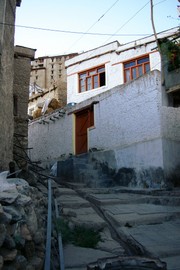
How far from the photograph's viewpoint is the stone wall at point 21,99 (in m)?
9.52

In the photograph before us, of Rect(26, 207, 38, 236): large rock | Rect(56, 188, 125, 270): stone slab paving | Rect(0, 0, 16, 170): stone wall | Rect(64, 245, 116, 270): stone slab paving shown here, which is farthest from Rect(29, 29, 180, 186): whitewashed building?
Rect(26, 207, 38, 236): large rock

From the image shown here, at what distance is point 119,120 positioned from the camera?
11.6 meters

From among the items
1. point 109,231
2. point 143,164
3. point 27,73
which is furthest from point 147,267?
point 27,73

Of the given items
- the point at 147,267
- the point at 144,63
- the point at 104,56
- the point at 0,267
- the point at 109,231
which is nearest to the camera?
the point at 0,267

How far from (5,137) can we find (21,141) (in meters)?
3.16

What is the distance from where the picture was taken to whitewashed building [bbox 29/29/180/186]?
960cm

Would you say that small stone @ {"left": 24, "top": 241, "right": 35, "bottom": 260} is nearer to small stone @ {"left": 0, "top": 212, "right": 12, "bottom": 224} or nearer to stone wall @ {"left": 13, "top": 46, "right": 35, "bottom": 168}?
small stone @ {"left": 0, "top": 212, "right": 12, "bottom": 224}

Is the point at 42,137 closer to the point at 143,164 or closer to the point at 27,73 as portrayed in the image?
the point at 27,73

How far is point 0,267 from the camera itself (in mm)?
2170

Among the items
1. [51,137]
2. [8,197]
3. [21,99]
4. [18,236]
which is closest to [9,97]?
[21,99]

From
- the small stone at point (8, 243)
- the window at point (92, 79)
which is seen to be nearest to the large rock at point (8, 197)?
the small stone at point (8, 243)

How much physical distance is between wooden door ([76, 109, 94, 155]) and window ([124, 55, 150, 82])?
13.2ft

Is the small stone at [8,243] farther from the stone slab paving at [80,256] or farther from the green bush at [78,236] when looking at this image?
the green bush at [78,236]

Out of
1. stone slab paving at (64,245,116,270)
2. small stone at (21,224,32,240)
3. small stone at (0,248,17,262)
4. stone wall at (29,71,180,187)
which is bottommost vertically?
stone slab paving at (64,245,116,270)
